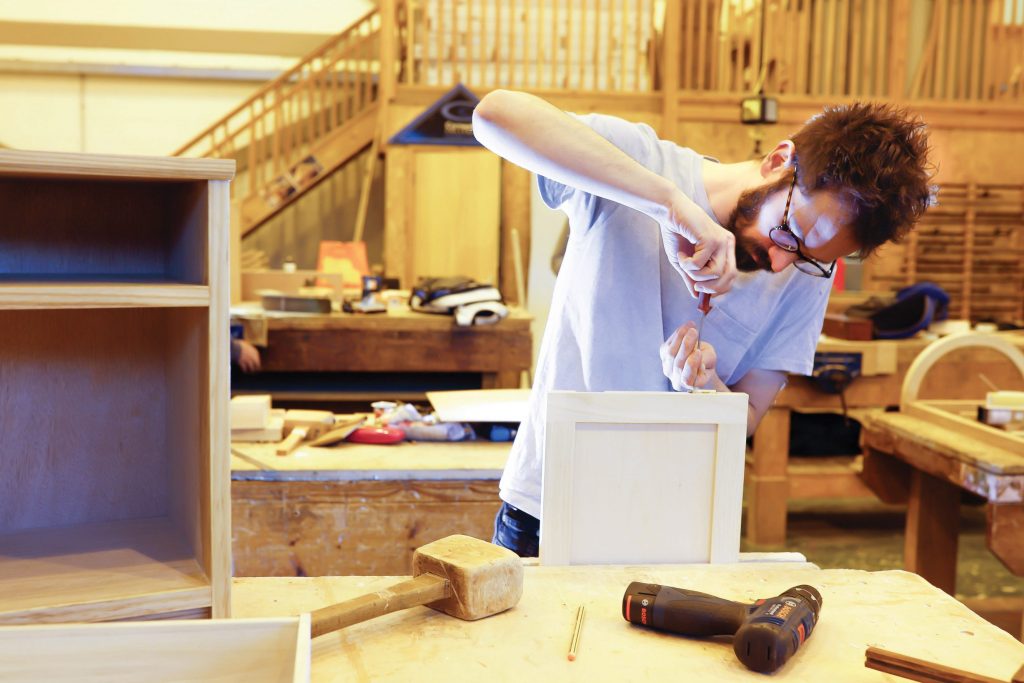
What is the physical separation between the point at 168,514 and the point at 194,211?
0.54 m

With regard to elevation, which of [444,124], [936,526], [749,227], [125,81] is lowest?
[936,526]

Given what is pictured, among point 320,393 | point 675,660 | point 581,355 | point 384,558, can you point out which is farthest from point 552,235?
point 675,660

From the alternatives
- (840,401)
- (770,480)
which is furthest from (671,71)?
(770,480)

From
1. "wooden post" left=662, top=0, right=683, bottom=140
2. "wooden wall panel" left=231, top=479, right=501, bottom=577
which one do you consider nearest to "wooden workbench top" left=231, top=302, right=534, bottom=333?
"wooden wall panel" left=231, top=479, right=501, bottom=577

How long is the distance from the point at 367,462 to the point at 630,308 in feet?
3.64

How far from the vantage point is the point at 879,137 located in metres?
1.47

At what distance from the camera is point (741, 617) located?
4.02 ft

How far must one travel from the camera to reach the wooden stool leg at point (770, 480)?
4.54 m

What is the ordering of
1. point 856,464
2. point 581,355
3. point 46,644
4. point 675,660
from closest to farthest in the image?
1. point 46,644
2. point 675,660
3. point 581,355
4. point 856,464

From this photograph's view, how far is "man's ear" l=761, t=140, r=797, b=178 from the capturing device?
1574 millimetres

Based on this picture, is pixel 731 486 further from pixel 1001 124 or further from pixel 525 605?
pixel 1001 124

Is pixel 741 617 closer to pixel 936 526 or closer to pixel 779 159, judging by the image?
pixel 779 159

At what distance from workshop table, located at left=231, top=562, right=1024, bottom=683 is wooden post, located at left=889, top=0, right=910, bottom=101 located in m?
8.18

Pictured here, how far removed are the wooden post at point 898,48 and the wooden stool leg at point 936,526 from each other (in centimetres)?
632
